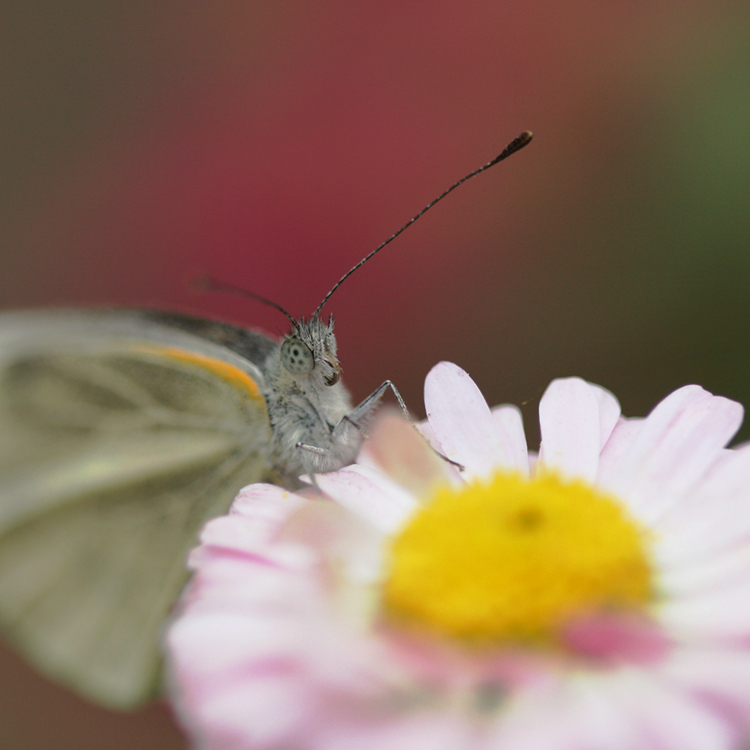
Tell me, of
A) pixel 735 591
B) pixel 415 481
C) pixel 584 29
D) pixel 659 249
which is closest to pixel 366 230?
pixel 659 249

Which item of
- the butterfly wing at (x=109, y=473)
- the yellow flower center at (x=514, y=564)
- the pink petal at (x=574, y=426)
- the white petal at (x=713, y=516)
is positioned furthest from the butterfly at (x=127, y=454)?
the white petal at (x=713, y=516)

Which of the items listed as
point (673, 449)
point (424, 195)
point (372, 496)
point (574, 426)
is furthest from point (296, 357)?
point (424, 195)

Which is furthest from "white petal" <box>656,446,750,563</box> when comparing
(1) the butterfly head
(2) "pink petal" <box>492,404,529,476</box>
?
(1) the butterfly head

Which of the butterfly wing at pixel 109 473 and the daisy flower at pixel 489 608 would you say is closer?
the daisy flower at pixel 489 608

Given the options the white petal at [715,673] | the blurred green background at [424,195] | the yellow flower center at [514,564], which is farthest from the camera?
the blurred green background at [424,195]

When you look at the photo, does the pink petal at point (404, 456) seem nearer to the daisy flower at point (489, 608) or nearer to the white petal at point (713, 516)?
the daisy flower at point (489, 608)

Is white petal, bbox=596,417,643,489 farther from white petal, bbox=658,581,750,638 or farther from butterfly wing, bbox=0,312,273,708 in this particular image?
butterfly wing, bbox=0,312,273,708
